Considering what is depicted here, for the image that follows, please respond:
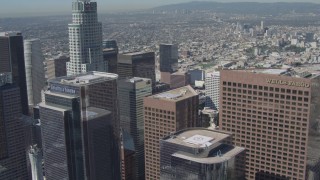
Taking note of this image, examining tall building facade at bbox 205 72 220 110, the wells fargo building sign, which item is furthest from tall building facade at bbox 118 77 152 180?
tall building facade at bbox 205 72 220 110

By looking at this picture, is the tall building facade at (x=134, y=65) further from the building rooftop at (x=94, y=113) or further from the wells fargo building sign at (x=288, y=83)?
the wells fargo building sign at (x=288, y=83)

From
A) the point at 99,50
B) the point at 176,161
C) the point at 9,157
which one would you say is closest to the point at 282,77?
the point at 176,161

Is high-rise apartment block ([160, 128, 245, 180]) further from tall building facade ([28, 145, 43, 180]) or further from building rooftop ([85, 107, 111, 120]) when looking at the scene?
tall building facade ([28, 145, 43, 180])

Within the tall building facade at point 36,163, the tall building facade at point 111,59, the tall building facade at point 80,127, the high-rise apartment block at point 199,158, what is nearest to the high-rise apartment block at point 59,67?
the tall building facade at point 111,59

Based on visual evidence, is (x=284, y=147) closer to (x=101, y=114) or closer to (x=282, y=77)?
(x=282, y=77)

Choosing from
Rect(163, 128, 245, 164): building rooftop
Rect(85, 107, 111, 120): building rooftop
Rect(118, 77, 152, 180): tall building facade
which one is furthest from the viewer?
Rect(118, 77, 152, 180): tall building facade

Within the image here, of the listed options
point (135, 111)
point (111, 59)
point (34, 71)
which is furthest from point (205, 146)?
point (34, 71)
